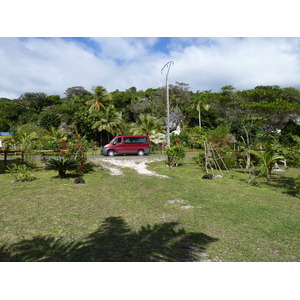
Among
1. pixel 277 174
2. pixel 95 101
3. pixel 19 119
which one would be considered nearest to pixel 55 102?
pixel 19 119

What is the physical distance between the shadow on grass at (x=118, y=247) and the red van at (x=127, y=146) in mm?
16038

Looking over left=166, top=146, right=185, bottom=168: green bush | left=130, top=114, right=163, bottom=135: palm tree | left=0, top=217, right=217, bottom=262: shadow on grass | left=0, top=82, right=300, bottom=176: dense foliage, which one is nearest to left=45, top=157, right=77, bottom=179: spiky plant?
left=0, top=82, right=300, bottom=176: dense foliage

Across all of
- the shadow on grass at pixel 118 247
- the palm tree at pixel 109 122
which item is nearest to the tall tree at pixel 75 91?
the palm tree at pixel 109 122

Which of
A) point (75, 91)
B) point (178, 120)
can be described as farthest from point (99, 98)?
point (75, 91)

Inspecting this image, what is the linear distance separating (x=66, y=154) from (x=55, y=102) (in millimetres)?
54260

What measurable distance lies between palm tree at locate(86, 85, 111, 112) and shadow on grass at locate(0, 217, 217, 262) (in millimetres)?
36228

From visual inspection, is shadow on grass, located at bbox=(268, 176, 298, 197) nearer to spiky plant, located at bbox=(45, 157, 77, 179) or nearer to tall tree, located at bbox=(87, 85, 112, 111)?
spiky plant, located at bbox=(45, 157, 77, 179)

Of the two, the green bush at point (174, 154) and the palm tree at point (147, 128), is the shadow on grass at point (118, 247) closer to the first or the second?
the green bush at point (174, 154)

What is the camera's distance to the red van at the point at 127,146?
2036cm

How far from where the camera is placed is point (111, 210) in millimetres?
5953

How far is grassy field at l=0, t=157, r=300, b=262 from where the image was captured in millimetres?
3586

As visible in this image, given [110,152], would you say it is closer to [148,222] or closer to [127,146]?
[127,146]

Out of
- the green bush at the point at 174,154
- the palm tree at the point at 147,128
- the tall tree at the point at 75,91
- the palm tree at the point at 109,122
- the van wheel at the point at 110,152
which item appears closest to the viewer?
the green bush at the point at 174,154

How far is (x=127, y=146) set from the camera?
20578 mm
